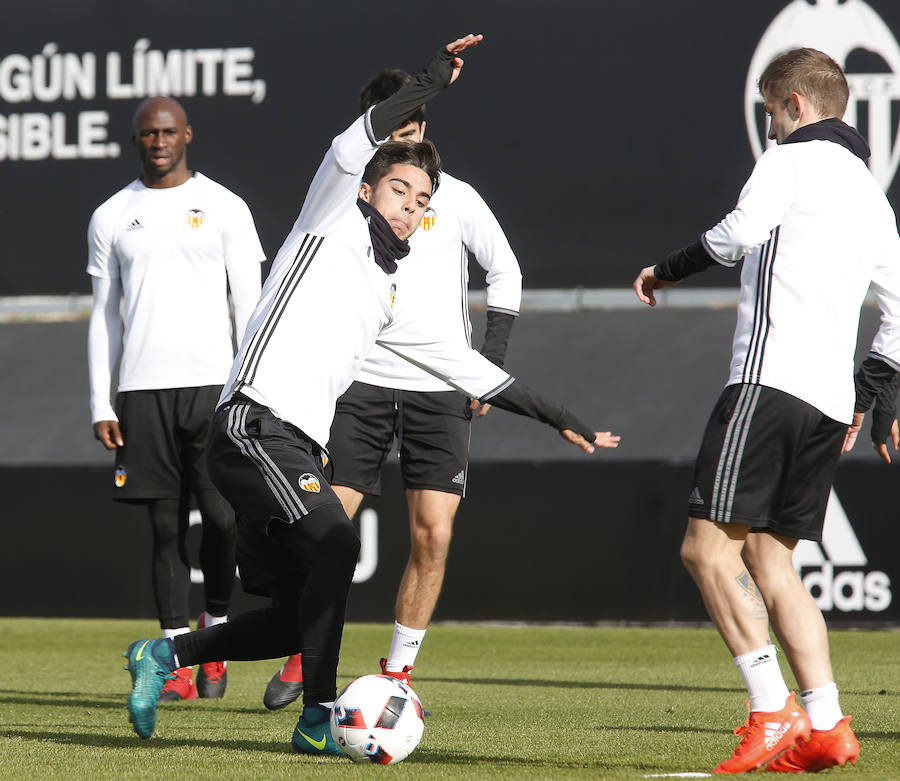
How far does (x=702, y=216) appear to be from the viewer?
10508 mm

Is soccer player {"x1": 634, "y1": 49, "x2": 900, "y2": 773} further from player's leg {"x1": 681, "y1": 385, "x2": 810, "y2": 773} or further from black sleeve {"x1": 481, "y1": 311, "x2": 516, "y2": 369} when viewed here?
black sleeve {"x1": 481, "y1": 311, "x2": 516, "y2": 369}

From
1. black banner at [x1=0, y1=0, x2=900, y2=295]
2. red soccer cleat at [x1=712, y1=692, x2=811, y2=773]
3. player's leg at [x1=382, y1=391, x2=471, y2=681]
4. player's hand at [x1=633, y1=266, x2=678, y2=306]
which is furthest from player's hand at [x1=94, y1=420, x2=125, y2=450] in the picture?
black banner at [x1=0, y1=0, x2=900, y2=295]

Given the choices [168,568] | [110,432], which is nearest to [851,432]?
[168,568]

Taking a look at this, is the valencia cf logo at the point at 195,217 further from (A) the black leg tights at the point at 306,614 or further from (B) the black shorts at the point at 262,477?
(A) the black leg tights at the point at 306,614

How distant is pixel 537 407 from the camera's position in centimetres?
414

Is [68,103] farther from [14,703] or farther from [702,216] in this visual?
[14,703]

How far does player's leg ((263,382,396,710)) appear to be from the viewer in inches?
210

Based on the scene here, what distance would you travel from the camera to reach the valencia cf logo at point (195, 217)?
5.84m

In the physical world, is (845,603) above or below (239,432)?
below

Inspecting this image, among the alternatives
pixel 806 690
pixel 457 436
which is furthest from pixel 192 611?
pixel 806 690

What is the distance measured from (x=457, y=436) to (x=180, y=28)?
733cm

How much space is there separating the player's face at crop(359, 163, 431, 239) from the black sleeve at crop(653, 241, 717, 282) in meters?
0.75

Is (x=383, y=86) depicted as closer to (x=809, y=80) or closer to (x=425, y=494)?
(x=425, y=494)

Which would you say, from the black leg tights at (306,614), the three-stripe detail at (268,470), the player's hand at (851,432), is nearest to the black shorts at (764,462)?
the player's hand at (851,432)
